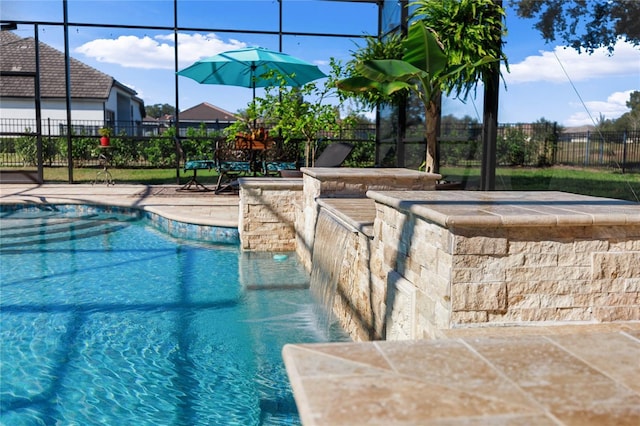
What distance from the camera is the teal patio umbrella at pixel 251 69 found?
994 centimetres

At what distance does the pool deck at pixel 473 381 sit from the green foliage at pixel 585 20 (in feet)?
15.2

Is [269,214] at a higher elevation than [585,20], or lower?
lower

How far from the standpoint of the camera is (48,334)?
3941mm

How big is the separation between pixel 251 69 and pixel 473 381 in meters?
10.2

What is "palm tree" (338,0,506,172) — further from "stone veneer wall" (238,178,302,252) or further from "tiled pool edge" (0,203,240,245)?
"tiled pool edge" (0,203,240,245)

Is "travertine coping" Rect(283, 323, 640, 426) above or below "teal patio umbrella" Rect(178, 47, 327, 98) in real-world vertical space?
below

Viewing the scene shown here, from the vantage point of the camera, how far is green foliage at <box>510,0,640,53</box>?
18.4 ft

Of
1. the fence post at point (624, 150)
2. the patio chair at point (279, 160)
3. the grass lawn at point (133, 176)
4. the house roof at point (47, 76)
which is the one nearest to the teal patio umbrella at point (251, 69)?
the patio chair at point (279, 160)

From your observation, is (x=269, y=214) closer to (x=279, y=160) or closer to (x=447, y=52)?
(x=447, y=52)

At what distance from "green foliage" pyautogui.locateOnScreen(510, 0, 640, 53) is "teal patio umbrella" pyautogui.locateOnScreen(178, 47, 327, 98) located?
14.3 feet

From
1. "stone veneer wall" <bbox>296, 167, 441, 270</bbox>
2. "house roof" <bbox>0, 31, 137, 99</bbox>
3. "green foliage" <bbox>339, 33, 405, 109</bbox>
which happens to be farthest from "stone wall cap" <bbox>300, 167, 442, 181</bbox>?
"house roof" <bbox>0, 31, 137, 99</bbox>

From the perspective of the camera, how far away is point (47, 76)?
23906 mm

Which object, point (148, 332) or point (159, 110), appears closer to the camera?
point (148, 332)

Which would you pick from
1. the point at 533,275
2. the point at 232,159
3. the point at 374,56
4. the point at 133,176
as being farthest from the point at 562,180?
the point at 133,176
